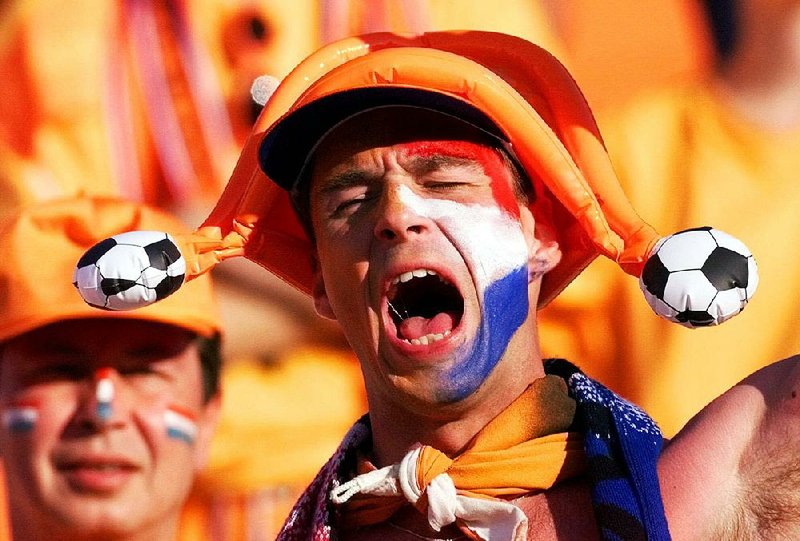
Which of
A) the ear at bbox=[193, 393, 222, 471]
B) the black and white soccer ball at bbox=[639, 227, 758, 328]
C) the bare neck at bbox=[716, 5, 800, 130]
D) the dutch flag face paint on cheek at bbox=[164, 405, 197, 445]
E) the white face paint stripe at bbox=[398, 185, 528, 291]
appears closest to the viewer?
the black and white soccer ball at bbox=[639, 227, 758, 328]

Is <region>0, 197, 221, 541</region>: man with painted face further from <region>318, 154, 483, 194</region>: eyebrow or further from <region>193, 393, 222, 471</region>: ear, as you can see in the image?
<region>318, 154, 483, 194</region>: eyebrow

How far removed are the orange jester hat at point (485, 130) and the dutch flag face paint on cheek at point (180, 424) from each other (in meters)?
1.00

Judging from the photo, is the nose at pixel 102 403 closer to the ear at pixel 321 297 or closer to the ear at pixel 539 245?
the ear at pixel 321 297

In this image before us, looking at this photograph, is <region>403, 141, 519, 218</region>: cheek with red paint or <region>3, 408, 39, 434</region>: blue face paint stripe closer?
<region>403, 141, 519, 218</region>: cheek with red paint

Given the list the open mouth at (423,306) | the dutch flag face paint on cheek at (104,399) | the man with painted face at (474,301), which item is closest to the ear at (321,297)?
the man with painted face at (474,301)

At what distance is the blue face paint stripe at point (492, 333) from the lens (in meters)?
2.20

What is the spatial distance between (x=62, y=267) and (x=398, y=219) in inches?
58.3

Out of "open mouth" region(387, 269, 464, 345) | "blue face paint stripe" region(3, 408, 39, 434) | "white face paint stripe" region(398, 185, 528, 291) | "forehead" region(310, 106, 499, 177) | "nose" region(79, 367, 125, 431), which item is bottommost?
"blue face paint stripe" region(3, 408, 39, 434)

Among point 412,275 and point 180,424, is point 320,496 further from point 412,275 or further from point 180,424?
point 180,424

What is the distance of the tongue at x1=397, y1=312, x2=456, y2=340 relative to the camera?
2.24m

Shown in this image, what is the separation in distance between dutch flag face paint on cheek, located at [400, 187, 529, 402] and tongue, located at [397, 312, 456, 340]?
→ 45mm

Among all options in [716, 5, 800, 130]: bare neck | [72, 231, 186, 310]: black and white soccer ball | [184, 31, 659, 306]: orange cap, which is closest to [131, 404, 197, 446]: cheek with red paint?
[184, 31, 659, 306]: orange cap

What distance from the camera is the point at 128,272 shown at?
2.27 metres

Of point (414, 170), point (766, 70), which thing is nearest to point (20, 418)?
point (414, 170)
